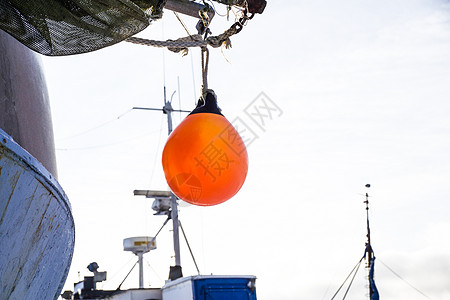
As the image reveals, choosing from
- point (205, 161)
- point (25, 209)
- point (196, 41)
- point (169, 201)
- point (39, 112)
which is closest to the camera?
point (25, 209)

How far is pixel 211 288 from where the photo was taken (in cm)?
1506

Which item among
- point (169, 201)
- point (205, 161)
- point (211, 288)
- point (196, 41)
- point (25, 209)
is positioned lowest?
point (25, 209)

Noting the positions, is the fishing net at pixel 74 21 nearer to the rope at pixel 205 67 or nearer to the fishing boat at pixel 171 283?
the rope at pixel 205 67

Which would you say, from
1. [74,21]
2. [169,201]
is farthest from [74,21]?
[169,201]

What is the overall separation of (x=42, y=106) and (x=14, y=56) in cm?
61

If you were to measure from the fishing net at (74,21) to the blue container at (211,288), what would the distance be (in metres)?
11.5

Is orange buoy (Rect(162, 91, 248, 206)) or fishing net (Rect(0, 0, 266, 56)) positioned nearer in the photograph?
fishing net (Rect(0, 0, 266, 56))

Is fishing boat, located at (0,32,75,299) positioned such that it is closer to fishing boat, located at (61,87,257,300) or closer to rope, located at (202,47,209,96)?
rope, located at (202,47,209,96)

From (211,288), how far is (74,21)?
477 inches

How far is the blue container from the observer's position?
48.7 feet

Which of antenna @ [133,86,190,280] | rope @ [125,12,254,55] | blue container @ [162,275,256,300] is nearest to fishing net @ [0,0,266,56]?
rope @ [125,12,254,55]

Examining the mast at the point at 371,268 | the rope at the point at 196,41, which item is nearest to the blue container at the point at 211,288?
the rope at the point at 196,41

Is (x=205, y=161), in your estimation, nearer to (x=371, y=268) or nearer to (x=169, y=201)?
(x=169, y=201)

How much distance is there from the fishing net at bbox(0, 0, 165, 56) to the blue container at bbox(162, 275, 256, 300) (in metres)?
11.5
